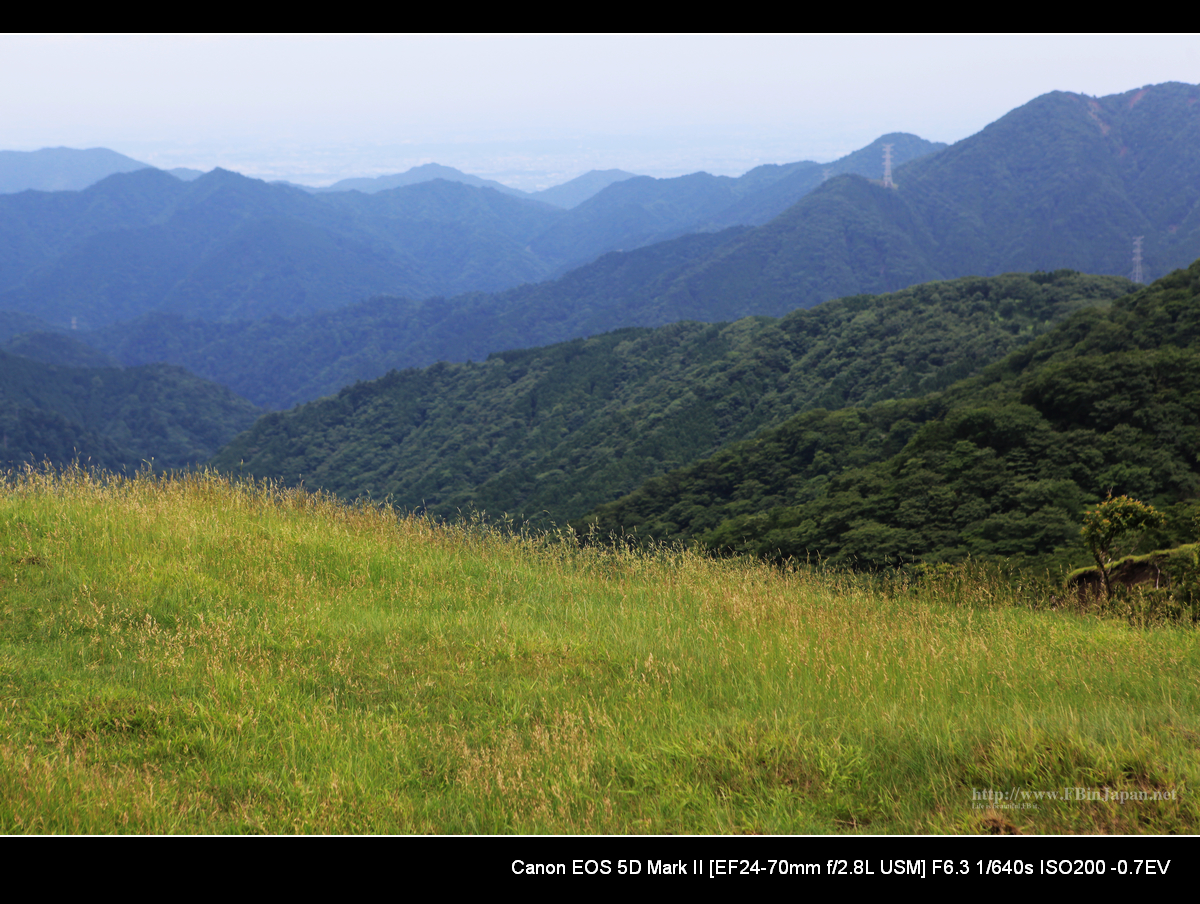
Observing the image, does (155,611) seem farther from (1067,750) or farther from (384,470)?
(384,470)

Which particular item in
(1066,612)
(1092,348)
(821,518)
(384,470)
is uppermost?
(1092,348)

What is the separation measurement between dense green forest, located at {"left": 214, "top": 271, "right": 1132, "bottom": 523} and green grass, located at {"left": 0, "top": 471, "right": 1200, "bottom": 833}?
211 feet

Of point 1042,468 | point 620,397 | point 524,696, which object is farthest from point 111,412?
point 524,696

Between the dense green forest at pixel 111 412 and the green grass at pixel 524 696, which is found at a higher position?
the green grass at pixel 524 696

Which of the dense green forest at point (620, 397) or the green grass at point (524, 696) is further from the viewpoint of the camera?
the dense green forest at point (620, 397)

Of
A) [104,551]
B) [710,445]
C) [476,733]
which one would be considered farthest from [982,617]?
[710,445]

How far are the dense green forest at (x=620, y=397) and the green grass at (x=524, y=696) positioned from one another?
211ft

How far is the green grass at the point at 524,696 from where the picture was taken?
405 centimetres

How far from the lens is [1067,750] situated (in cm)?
428

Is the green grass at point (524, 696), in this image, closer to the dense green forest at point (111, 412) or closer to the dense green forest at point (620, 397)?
the dense green forest at point (620, 397)

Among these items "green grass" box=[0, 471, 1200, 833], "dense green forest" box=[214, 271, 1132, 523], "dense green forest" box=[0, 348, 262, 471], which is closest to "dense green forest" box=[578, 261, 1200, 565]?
"green grass" box=[0, 471, 1200, 833]

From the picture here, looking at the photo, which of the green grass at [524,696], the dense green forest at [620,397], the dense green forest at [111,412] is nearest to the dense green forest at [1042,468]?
the green grass at [524,696]

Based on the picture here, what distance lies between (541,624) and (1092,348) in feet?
112

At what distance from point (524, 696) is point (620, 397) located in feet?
417
